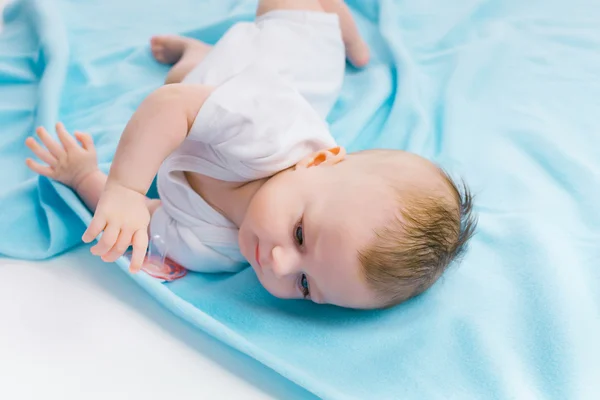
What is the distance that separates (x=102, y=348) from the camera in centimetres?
85

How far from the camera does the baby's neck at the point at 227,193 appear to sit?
1062 mm

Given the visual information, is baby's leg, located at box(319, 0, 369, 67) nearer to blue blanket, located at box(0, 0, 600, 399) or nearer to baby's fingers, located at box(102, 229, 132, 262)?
blue blanket, located at box(0, 0, 600, 399)

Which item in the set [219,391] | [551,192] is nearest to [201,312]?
[219,391]

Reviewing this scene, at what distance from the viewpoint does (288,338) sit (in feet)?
3.10

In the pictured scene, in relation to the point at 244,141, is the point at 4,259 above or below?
below

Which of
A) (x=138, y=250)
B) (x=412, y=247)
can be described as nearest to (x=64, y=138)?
(x=138, y=250)

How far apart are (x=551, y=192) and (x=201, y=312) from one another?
724 mm

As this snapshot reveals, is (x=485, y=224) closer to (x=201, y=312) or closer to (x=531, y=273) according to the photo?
(x=531, y=273)

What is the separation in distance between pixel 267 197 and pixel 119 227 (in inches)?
9.0

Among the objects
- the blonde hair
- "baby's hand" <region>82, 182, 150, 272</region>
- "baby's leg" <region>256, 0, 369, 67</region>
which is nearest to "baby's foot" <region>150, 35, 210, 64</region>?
"baby's leg" <region>256, 0, 369, 67</region>

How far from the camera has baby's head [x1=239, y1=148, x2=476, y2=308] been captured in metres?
0.89

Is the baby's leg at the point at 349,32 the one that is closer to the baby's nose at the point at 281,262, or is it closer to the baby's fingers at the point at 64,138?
the baby's fingers at the point at 64,138

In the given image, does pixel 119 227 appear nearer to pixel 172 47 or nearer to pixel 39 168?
pixel 39 168

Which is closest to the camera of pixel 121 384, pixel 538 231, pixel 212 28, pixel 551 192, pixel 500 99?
pixel 121 384
